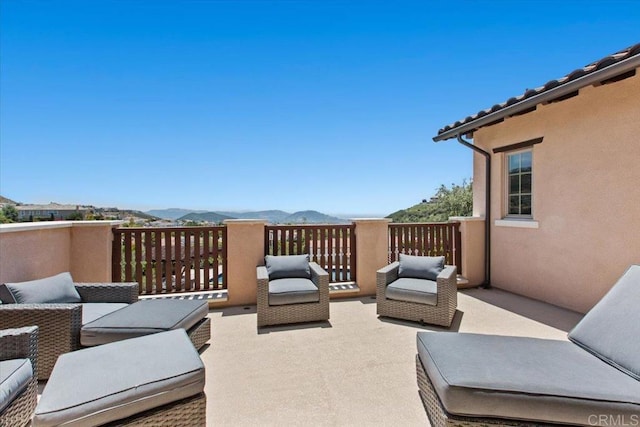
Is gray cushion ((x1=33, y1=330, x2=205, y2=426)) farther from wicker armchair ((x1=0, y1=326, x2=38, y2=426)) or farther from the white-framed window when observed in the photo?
the white-framed window

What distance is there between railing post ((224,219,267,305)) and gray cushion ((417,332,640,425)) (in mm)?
3410

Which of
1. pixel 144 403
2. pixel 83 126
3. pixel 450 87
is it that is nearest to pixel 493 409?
pixel 144 403

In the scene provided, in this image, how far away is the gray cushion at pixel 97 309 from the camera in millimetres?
2799

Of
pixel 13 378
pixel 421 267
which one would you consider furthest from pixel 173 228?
pixel 421 267

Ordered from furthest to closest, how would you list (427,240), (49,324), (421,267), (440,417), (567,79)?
(427,240) → (421,267) → (567,79) → (49,324) → (440,417)

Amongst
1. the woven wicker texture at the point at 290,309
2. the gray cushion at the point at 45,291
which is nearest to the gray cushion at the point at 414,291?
the woven wicker texture at the point at 290,309

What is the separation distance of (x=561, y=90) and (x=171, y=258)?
620 centimetres

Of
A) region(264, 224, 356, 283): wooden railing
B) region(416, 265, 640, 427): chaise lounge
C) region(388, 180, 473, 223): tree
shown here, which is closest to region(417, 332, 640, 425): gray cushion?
region(416, 265, 640, 427): chaise lounge

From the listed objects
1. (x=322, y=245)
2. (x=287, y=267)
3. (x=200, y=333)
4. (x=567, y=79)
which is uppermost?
(x=567, y=79)

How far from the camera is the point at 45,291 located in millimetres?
2920

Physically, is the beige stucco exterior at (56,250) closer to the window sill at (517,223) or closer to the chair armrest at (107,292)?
the chair armrest at (107,292)

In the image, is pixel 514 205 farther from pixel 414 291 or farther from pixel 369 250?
pixel 414 291

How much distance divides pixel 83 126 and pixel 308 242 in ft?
46.4

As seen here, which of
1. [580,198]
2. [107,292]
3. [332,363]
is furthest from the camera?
[580,198]
